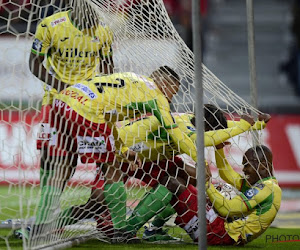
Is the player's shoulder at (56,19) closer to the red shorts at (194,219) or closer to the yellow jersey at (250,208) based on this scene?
the red shorts at (194,219)

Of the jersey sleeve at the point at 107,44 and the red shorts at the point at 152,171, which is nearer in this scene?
the red shorts at the point at 152,171

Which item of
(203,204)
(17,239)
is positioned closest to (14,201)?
(17,239)

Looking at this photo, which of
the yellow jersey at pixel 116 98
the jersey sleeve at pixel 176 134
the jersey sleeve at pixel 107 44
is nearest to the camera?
the jersey sleeve at pixel 176 134

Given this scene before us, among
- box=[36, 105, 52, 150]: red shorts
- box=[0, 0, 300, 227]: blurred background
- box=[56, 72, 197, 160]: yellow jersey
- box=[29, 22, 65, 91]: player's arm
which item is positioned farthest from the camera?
box=[0, 0, 300, 227]: blurred background

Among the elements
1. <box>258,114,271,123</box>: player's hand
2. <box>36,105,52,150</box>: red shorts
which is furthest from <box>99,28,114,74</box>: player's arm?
<box>258,114,271,123</box>: player's hand

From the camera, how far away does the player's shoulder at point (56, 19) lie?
16.0 ft

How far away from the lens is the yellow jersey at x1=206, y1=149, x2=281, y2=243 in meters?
4.34

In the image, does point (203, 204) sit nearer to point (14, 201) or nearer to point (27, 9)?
point (27, 9)

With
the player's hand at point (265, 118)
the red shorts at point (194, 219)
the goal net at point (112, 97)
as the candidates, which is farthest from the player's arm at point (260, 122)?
the red shorts at point (194, 219)

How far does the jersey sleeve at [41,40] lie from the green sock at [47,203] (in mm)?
1126

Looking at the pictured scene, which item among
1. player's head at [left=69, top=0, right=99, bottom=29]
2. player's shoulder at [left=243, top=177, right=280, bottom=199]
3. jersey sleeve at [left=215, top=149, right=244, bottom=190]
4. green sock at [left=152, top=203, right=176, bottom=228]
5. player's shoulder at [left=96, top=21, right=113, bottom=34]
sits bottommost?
green sock at [left=152, top=203, right=176, bottom=228]

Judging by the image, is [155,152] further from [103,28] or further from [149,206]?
[103,28]

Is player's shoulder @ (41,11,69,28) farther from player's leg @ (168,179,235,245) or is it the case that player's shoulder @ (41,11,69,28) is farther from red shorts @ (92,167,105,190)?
player's leg @ (168,179,235,245)

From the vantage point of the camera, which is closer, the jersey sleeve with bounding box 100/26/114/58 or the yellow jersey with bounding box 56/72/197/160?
the yellow jersey with bounding box 56/72/197/160
